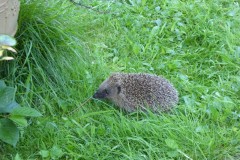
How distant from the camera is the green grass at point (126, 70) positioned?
11.0 feet

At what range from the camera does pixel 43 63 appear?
3.88m

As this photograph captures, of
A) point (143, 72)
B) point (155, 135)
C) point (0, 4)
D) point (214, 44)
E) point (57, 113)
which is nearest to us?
point (0, 4)

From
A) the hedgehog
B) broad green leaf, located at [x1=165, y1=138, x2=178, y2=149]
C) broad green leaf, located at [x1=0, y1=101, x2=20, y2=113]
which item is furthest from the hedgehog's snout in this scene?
broad green leaf, located at [x1=0, y1=101, x2=20, y2=113]

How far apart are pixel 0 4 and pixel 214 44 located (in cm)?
238

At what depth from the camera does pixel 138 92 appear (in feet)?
12.9

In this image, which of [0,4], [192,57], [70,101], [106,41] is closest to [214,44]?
[192,57]

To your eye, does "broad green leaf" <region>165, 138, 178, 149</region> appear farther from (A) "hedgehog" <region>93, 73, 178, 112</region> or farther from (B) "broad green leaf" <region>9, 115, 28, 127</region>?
(B) "broad green leaf" <region>9, 115, 28, 127</region>

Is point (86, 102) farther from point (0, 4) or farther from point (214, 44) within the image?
point (214, 44)

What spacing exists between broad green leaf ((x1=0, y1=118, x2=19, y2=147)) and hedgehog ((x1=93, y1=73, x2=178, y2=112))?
105cm

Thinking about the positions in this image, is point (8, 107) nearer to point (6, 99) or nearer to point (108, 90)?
point (6, 99)

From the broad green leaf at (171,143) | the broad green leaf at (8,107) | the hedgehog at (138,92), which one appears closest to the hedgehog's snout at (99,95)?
the hedgehog at (138,92)

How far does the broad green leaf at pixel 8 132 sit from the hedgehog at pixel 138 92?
1.05m

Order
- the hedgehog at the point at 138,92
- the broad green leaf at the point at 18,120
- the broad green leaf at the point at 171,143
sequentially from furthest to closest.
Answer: the hedgehog at the point at 138,92
the broad green leaf at the point at 171,143
the broad green leaf at the point at 18,120

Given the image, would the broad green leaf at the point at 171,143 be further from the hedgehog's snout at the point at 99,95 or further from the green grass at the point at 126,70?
the hedgehog's snout at the point at 99,95
